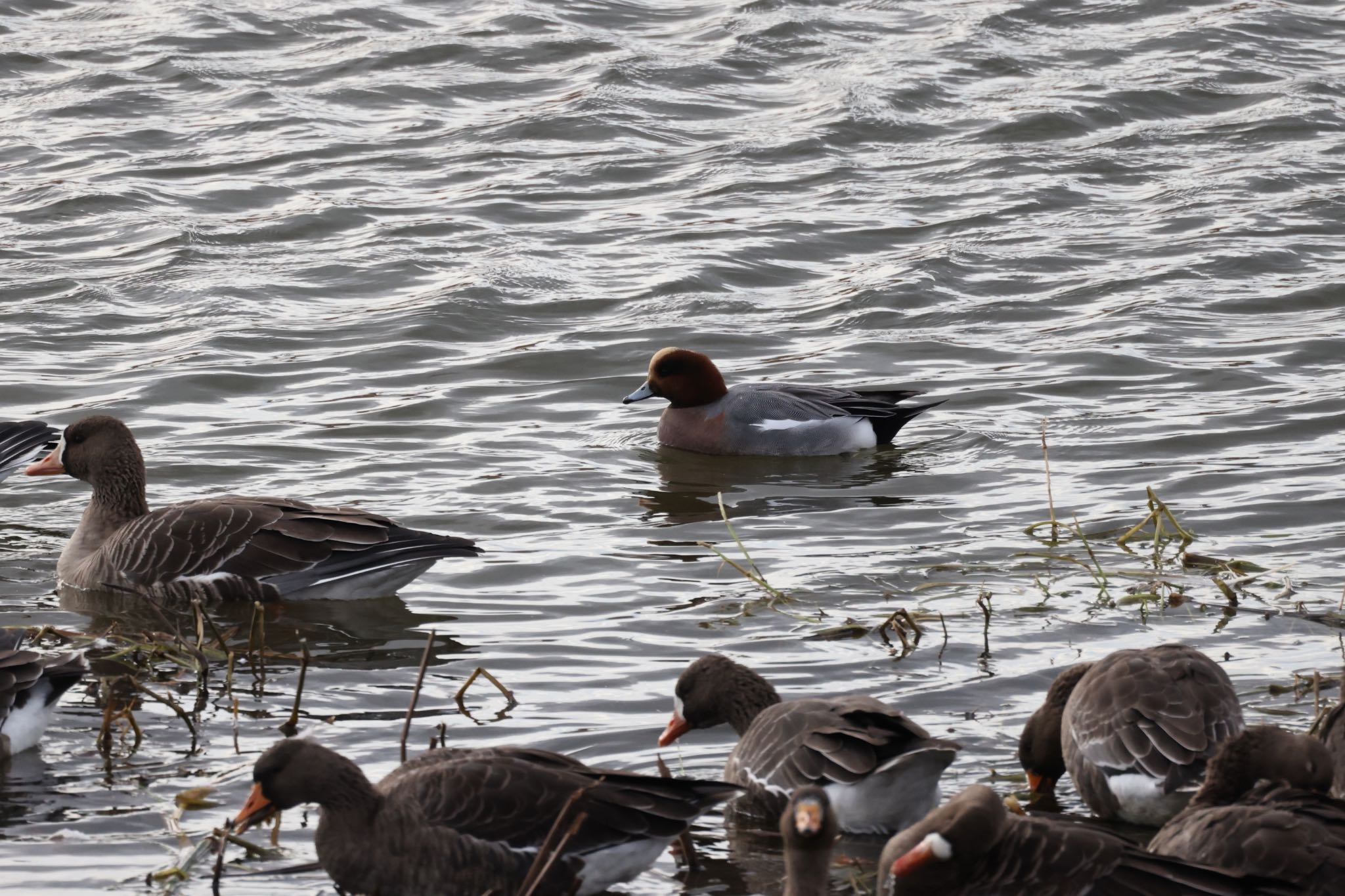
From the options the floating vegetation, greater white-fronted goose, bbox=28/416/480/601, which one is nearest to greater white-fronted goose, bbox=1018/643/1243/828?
the floating vegetation

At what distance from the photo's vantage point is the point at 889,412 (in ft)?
45.6

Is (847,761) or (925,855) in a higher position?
(925,855)

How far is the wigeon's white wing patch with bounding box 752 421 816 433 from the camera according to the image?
14.0 metres

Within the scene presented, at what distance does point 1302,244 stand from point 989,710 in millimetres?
11104

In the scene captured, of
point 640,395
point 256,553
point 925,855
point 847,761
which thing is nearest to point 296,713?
point 847,761

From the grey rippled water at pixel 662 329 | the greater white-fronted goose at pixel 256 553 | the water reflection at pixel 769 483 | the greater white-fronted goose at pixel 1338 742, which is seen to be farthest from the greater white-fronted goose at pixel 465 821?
the water reflection at pixel 769 483

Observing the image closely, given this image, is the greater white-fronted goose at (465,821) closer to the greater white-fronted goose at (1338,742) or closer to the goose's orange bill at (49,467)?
the greater white-fronted goose at (1338,742)

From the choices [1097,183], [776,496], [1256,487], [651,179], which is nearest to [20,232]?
[651,179]

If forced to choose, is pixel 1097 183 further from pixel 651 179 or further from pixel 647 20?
pixel 647 20

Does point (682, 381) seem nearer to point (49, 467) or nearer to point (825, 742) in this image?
point (49, 467)

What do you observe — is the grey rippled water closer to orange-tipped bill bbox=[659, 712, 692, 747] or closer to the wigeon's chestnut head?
orange-tipped bill bbox=[659, 712, 692, 747]

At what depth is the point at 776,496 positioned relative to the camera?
1298 cm

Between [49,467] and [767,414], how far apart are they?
16.2 ft

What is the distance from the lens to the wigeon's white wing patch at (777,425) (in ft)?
46.0
